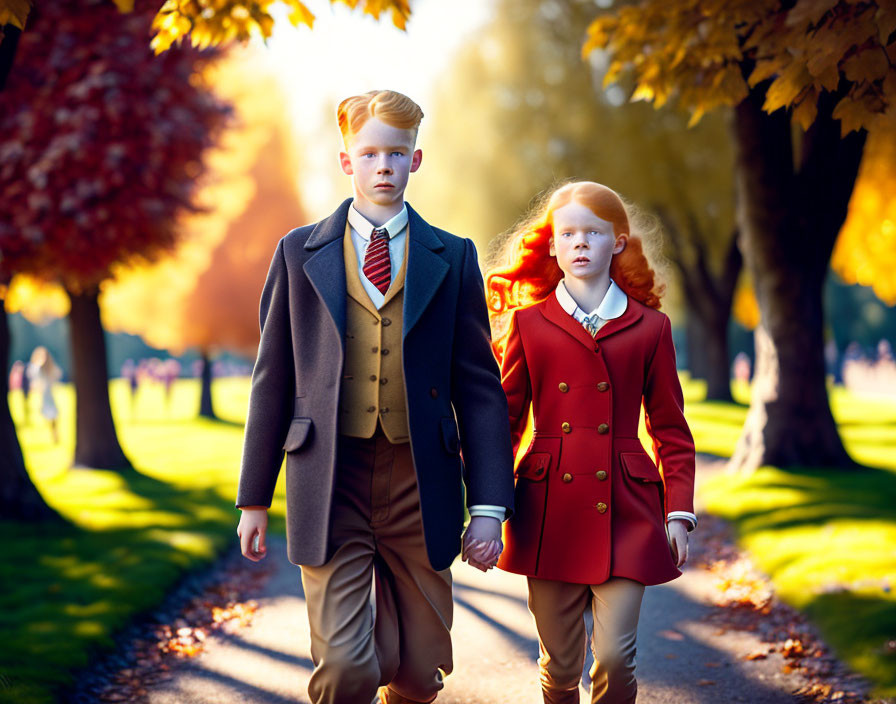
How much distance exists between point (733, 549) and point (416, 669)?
5329 mm

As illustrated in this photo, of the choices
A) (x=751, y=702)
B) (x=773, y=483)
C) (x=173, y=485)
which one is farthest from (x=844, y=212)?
(x=173, y=485)

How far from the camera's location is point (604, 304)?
3.44m

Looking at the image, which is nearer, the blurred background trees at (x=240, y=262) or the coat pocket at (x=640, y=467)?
the coat pocket at (x=640, y=467)

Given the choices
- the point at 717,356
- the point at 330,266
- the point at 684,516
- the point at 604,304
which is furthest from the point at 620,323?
the point at 717,356

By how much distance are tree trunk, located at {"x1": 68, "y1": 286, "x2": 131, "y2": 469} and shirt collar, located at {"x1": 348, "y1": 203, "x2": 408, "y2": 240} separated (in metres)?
9.88

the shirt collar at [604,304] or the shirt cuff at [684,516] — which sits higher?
the shirt collar at [604,304]

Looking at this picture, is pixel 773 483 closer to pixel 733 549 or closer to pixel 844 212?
pixel 733 549

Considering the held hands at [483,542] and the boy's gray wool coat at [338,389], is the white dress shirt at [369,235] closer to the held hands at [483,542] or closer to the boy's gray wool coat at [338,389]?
the boy's gray wool coat at [338,389]

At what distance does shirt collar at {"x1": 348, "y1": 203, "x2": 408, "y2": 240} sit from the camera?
3178 mm

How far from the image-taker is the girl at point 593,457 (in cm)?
320

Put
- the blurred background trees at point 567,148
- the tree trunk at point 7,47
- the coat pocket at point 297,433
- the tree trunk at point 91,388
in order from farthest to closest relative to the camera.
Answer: the blurred background trees at point 567,148 → the tree trunk at point 91,388 → the tree trunk at point 7,47 → the coat pocket at point 297,433

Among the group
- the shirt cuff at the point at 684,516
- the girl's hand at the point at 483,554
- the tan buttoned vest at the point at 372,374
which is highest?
the tan buttoned vest at the point at 372,374

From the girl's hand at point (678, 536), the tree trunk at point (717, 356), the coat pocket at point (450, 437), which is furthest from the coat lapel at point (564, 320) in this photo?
the tree trunk at point (717, 356)

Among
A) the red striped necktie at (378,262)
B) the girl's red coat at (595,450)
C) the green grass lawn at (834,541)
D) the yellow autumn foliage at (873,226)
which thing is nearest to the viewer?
A: the red striped necktie at (378,262)
